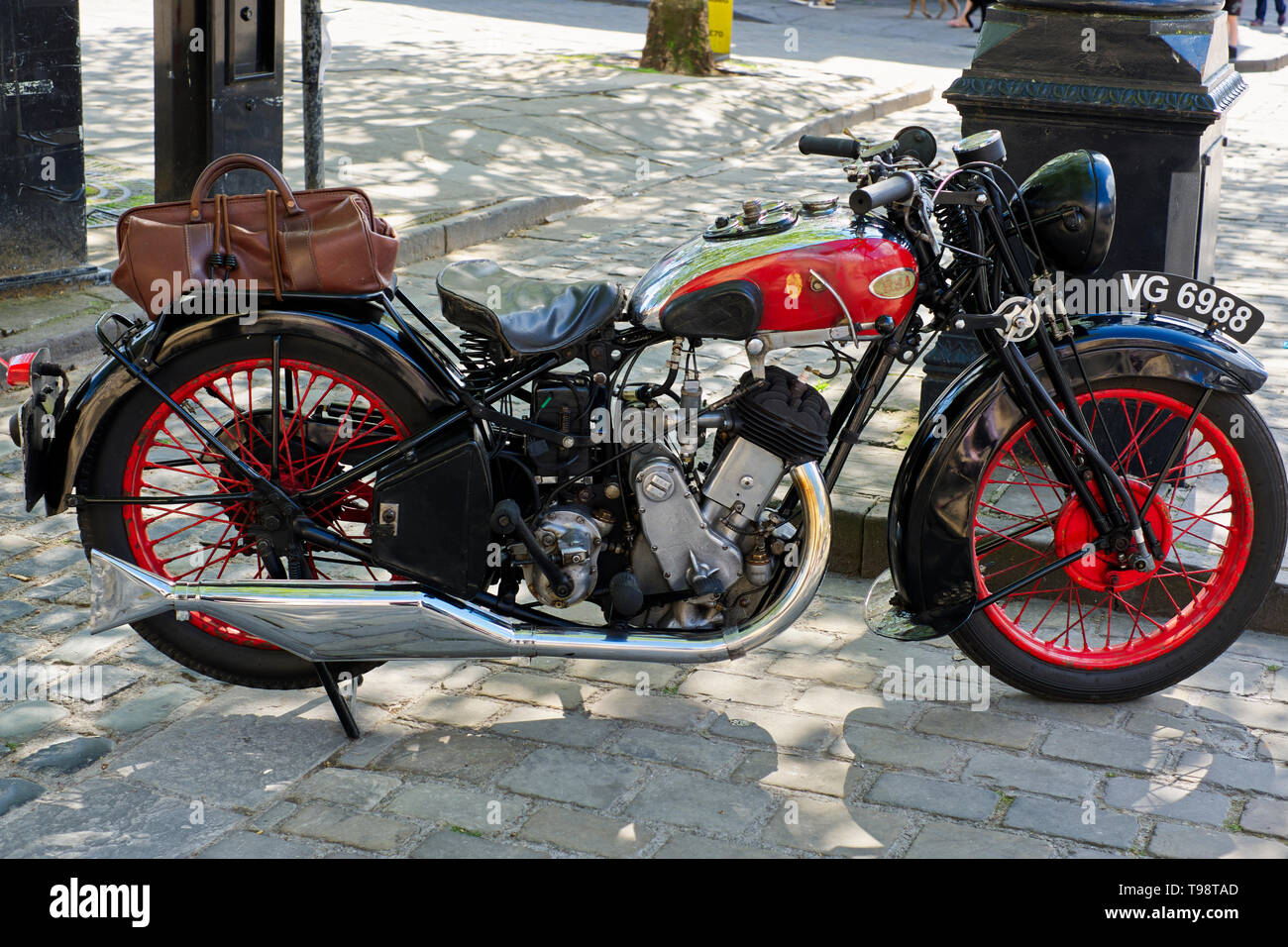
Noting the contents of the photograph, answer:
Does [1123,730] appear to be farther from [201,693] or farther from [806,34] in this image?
[806,34]

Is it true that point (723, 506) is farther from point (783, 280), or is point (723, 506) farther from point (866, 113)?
point (866, 113)

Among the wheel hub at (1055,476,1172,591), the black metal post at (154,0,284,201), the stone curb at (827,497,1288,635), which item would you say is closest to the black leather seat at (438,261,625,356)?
the wheel hub at (1055,476,1172,591)

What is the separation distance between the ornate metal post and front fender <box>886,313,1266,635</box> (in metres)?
1.48

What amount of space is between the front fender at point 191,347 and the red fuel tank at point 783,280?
1.85 feet

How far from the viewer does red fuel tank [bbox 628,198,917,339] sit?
128 inches

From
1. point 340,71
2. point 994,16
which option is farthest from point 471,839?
point 340,71

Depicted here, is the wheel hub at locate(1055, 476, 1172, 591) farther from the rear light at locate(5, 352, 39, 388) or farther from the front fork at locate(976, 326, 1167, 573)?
the rear light at locate(5, 352, 39, 388)

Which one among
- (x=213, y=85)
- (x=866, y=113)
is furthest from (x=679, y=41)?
(x=213, y=85)

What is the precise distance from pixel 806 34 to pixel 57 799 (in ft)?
62.1

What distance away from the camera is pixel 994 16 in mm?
5176

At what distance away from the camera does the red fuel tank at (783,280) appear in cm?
325

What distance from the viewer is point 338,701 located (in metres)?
3.56

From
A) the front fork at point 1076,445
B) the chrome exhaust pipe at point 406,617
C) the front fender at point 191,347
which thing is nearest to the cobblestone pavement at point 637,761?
the chrome exhaust pipe at point 406,617

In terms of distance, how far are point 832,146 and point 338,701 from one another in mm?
1773
